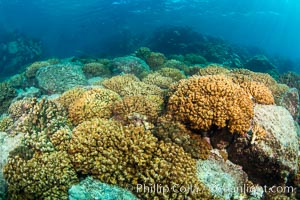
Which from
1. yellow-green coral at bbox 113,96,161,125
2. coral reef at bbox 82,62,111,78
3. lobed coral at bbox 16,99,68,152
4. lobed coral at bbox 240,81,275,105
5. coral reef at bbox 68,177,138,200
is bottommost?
coral reef at bbox 82,62,111,78

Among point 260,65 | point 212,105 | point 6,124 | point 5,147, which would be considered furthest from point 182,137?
point 260,65

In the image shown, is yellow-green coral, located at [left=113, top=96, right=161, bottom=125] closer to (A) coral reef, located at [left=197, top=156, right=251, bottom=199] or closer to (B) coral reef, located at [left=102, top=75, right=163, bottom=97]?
(B) coral reef, located at [left=102, top=75, right=163, bottom=97]

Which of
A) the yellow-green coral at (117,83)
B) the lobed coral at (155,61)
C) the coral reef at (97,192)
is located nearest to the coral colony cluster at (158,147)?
the coral reef at (97,192)

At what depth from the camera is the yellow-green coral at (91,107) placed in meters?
5.83

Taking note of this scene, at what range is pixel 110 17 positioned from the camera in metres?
50.1

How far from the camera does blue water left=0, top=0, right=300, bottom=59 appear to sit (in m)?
44.1

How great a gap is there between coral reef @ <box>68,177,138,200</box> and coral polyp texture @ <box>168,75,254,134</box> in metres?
1.92

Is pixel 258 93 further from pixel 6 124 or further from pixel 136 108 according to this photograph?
pixel 6 124

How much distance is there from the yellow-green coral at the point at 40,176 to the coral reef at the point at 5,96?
15.7 ft

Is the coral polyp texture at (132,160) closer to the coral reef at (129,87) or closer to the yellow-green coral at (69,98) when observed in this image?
the yellow-green coral at (69,98)

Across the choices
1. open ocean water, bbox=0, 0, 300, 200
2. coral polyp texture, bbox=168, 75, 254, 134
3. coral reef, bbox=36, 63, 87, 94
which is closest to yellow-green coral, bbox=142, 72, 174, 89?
open ocean water, bbox=0, 0, 300, 200

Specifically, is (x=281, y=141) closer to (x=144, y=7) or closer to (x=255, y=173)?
(x=255, y=173)

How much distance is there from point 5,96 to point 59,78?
2022 millimetres

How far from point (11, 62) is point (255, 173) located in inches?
1233
